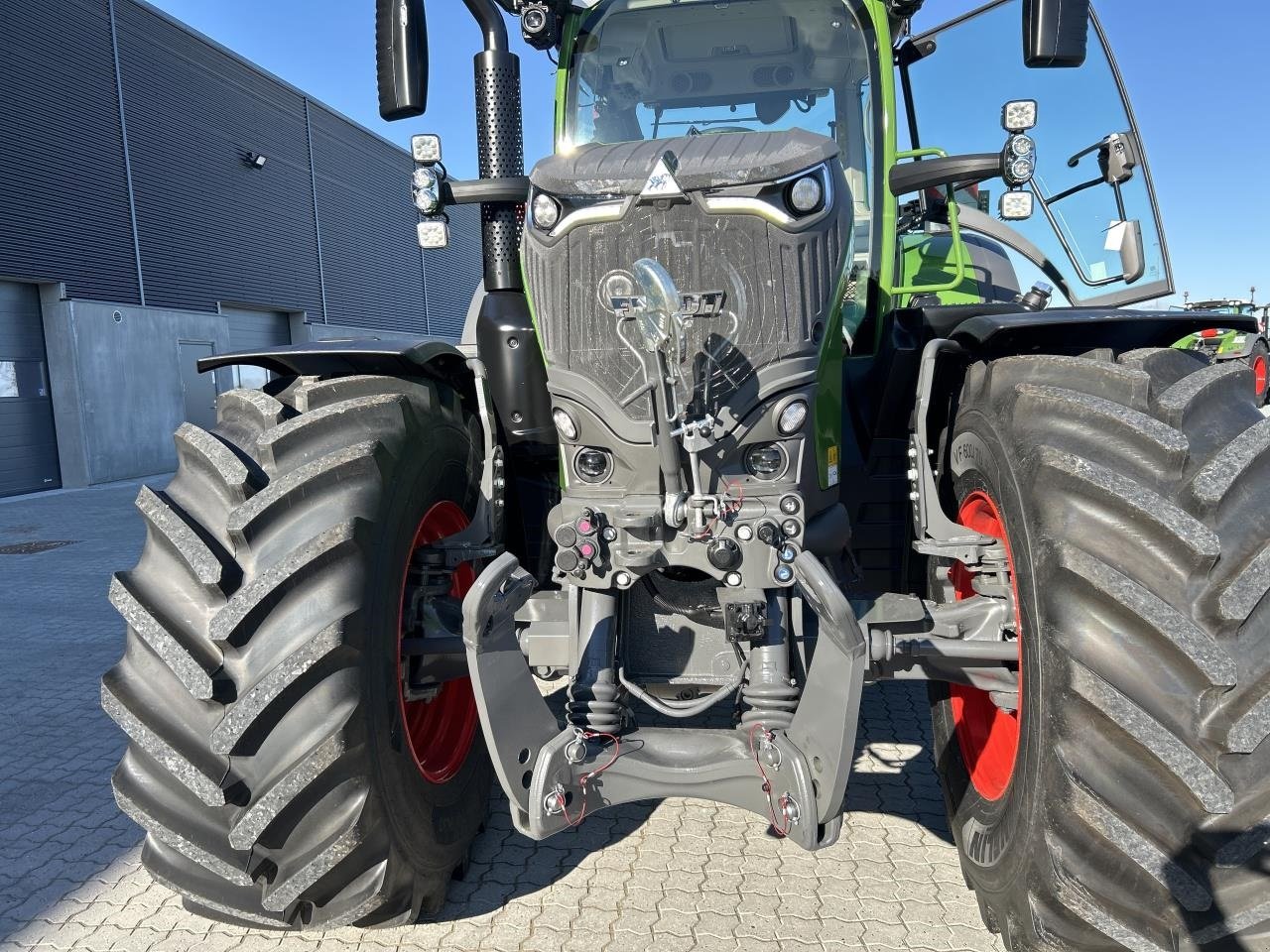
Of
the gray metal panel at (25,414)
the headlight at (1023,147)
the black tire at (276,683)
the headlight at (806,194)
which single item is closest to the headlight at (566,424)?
the black tire at (276,683)

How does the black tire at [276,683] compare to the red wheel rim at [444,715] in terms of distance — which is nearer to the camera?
the black tire at [276,683]

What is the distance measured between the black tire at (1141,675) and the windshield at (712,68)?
185cm

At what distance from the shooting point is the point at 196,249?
18203mm

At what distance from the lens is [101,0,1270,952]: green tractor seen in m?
1.79

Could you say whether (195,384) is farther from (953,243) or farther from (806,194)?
(806,194)

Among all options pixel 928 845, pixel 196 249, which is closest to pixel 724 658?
pixel 928 845

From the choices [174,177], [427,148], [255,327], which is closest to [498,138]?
[427,148]

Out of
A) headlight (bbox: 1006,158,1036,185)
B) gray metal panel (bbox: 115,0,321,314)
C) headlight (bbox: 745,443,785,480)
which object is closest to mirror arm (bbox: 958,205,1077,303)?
headlight (bbox: 1006,158,1036,185)

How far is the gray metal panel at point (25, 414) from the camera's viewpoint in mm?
13828

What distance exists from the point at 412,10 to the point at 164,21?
722 inches

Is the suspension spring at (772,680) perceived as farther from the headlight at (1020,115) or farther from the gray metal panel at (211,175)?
the gray metal panel at (211,175)

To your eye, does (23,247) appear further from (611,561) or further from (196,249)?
(611,561)

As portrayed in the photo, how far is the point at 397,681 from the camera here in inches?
88.7

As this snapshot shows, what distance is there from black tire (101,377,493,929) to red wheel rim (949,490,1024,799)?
1508mm
